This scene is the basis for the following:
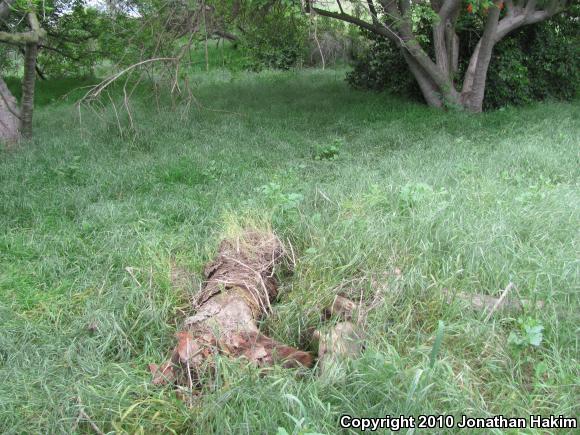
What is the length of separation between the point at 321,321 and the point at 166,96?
6.72m

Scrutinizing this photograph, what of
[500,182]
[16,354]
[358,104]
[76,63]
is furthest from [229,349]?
[76,63]

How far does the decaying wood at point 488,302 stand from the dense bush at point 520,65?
798cm

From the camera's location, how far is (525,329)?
2408mm

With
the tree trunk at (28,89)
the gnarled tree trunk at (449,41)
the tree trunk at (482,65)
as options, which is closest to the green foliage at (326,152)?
the gnarled tree trunk at (449,41)

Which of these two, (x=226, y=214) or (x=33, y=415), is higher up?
(x=226, y=214)

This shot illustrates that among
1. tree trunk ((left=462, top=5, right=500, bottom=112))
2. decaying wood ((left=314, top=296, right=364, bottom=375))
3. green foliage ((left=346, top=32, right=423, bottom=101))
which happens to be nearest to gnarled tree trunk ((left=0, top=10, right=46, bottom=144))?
decaying wood ((left=314, top=296, right=364, bottom=375))

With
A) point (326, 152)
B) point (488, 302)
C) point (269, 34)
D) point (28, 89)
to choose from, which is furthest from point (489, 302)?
point (28, 89)

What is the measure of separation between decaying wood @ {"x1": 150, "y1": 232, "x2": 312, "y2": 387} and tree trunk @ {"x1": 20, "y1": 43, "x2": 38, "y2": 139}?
556 centimetres

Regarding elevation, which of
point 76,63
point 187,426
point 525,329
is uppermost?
point 76,63

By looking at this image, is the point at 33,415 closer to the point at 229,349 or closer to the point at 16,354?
the point at 16,354

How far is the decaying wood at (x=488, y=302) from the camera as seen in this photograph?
2.65m

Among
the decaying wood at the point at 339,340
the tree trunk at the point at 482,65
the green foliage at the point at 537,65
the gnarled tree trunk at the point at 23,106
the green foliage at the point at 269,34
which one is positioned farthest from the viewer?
the green foliage at the point at 537,65

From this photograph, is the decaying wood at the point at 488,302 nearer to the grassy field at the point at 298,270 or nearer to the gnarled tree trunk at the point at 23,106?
the grassy field at the point at 298,270

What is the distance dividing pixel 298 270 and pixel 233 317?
70 cm
